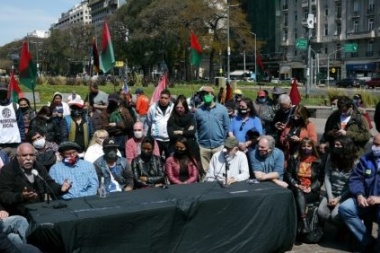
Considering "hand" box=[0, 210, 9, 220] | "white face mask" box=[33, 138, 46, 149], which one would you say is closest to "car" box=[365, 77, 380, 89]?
"white face mask" box=[33, 138, 46, 149]

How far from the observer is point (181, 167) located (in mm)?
7172

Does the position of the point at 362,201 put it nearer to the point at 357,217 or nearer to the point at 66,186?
the point at 357,217

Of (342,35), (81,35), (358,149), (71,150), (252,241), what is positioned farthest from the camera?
(81,35)

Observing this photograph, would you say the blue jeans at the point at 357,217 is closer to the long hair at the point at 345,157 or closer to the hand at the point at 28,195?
the long hair at the point at 345,157

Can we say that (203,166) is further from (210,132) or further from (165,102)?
(165,102)

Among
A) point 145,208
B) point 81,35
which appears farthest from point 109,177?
point 81,35

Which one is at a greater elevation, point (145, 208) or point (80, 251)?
point (145, 208)

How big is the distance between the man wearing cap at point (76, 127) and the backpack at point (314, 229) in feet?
12.8

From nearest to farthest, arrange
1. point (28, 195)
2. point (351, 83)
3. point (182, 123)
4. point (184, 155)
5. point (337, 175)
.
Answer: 1. point (28, 195)
2. point (337, 175)
3. point (184, 155)
4. point (182, 123)
5. point (351, 83)

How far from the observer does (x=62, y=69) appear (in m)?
96.8

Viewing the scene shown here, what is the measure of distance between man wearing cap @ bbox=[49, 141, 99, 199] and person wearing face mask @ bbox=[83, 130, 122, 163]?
98cm

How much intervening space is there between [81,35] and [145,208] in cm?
8997

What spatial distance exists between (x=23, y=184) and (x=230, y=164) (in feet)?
8.92

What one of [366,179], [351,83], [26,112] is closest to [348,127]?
[366,179]
